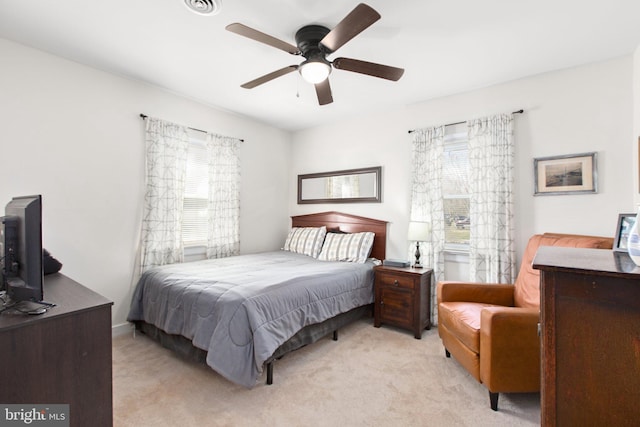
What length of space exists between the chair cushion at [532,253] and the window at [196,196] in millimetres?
3489

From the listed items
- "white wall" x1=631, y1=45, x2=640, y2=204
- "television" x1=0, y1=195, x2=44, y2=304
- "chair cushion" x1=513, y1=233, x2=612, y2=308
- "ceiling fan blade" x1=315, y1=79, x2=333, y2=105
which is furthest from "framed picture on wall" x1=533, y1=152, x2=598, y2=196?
"television" x1=0, y1=195, x2=44, y2=304

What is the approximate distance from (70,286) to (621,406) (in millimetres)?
2384

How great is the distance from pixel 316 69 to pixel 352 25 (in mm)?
472

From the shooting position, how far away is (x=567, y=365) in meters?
0.90

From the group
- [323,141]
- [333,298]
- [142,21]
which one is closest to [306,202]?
[323,141]

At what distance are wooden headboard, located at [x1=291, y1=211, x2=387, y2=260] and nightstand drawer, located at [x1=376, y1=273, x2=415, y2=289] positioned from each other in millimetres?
566

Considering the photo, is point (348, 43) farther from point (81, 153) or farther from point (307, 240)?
point (81, 153)

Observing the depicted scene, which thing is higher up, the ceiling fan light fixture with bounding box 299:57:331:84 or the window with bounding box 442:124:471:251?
the ceiling fan light fixture with bounding box 299:57:331:84

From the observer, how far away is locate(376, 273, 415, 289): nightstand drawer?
10.1 feet

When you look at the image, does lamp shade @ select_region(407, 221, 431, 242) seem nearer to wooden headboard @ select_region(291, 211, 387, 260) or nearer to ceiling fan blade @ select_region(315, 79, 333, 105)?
wooden headboard @ select_region(291, 211, 387, 260)

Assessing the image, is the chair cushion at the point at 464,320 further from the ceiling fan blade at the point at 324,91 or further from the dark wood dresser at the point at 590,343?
the ceiling fan blade at the point at 324,91

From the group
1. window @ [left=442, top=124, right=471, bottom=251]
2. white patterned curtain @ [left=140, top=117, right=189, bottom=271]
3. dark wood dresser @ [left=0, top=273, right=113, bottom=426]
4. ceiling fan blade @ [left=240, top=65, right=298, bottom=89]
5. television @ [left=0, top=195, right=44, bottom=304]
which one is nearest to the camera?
dark wood dresser @ [left=0, top=273, right=113, bottom=426]

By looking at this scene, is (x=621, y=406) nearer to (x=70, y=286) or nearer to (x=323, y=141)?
(x=70, y=286)

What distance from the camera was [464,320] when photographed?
7.29 ft
